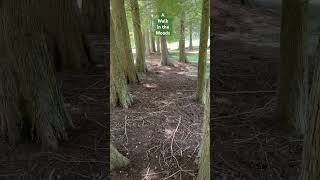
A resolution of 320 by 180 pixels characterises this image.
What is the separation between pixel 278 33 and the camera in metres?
1.80

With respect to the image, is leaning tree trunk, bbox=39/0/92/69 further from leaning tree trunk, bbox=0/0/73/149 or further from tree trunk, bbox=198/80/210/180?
tree trunk, bbox=198/80/210/180

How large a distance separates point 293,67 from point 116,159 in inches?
42.8

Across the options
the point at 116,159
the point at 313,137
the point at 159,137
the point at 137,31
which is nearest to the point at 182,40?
the point at 137,31

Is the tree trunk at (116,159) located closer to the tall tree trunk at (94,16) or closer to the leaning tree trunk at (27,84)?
the leaning tree trunk at (27,84)

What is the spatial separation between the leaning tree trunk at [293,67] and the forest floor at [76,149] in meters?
0.97

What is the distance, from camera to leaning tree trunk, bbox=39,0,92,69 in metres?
1.75

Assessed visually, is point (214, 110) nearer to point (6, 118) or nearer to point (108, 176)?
point (108, 176)

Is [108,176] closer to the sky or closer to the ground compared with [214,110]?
closer to the ground

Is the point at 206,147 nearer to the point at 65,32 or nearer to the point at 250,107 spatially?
the point at 250,107

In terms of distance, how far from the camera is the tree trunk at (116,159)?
194 centimetres

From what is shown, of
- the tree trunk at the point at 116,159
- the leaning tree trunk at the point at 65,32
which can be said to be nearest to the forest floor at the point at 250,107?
the tree trunk at the point at 116,159

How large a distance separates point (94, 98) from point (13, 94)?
17.4 inches

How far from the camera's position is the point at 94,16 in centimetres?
184

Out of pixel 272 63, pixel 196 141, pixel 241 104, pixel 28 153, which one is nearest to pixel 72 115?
pixel 28 153
